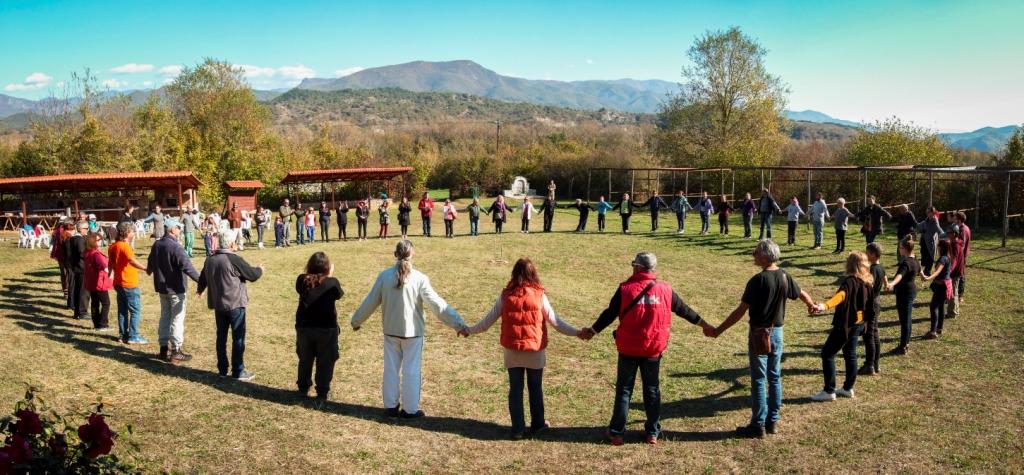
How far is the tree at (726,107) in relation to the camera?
136 ft

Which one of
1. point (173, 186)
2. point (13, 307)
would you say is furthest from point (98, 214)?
point (13, 307)

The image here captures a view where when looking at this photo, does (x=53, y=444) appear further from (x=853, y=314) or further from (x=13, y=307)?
(x=13, y=307)

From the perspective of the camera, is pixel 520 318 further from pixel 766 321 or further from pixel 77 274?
pixel 77 274

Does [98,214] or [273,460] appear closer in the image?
[273,460]

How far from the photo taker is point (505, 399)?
24.0 feet

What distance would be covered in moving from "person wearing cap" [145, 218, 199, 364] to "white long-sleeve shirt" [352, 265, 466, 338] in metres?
2.90

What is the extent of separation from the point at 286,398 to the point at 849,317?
19.7 ft

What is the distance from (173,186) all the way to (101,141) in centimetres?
1045

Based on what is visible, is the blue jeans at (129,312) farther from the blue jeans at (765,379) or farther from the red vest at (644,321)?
the blue jeans at (765,379)

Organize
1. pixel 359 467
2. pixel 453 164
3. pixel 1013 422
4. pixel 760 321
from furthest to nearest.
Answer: pixel 453 164 < pixel 1013 422 < pixel 760 321 < pixel 359 467

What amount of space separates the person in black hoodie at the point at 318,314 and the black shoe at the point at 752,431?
4.05m

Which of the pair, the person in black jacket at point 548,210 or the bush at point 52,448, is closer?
the bush at point 52,448

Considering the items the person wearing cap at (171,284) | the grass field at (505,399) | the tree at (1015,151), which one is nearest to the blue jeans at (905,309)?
the grass field at (505,399)

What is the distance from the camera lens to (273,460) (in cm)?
546
